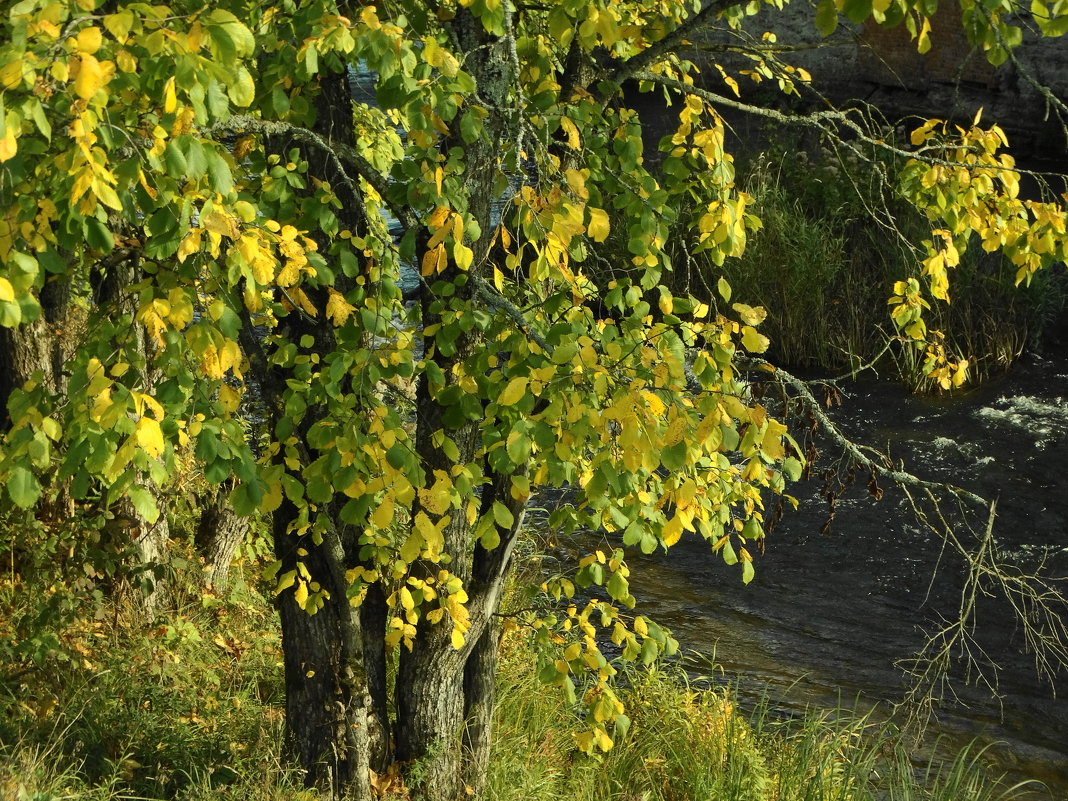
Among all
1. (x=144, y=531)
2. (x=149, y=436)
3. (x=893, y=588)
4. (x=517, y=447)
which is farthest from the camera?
(x=893, y=588)

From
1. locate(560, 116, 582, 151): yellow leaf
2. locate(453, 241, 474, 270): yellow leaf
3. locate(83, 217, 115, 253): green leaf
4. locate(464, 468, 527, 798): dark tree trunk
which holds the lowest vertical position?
locate(464, 468, 527, 798): dark tree trunk

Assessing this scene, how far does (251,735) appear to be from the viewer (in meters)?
5.09

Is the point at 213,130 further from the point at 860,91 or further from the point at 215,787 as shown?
the point at 860,91

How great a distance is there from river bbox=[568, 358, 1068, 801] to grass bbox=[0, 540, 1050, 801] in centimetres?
47

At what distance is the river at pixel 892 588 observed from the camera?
6688 mm

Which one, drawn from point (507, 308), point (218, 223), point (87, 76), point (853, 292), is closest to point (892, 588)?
point (853, 292)

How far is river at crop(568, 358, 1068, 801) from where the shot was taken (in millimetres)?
6688

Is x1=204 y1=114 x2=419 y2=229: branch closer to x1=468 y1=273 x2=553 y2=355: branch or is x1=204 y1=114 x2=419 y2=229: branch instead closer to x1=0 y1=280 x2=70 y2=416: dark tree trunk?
x1=468 y1=273 x2=553 y2=355: branch

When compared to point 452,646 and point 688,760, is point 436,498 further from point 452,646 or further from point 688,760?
point 688,760

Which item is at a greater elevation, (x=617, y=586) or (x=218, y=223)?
(x=218, y=223)

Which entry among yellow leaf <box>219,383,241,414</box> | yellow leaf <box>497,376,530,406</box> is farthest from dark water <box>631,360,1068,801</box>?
yellow leaf <box>219,383,241,414</box>

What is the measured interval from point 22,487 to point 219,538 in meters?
4.29

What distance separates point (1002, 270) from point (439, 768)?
9.68 m

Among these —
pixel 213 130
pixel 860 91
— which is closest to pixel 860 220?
pixel 860 91
